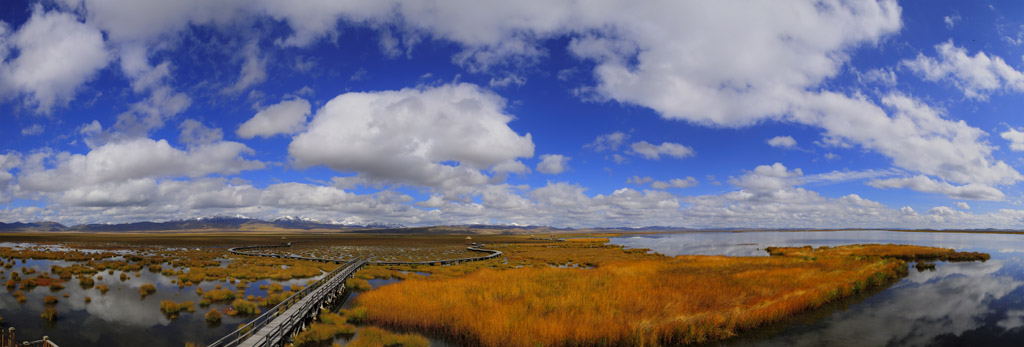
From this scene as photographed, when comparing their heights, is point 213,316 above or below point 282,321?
below

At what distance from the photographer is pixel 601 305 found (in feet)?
74.5

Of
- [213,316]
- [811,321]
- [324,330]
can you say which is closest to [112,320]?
[213,316]

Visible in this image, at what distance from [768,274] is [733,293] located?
11476mm

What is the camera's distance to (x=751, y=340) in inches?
779

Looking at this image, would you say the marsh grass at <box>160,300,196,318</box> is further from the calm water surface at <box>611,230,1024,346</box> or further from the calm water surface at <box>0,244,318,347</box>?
the calm water surface at <box>611,230,1024,346</box>

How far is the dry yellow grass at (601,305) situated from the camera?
18672mm

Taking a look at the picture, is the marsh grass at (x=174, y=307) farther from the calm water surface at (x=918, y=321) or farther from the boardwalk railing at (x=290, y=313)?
the calm water surface at (x=918, y=321)

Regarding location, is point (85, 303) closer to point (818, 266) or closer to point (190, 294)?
point (190, 294)

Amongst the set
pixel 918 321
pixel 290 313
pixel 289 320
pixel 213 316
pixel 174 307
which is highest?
pixel 290 313

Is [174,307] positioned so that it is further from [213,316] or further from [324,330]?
[324,330]

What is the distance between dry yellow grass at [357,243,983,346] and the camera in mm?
18672

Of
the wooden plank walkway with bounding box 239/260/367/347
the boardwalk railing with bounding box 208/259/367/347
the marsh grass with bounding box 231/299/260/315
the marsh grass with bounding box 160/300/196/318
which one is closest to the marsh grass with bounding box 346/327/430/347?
the wooden plank walkway with bounding box 239/260/367/347

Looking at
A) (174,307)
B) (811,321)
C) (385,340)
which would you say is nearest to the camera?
(385,340)

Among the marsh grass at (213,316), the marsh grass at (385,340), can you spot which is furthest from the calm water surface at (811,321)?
the marsh grass at (385,340)
